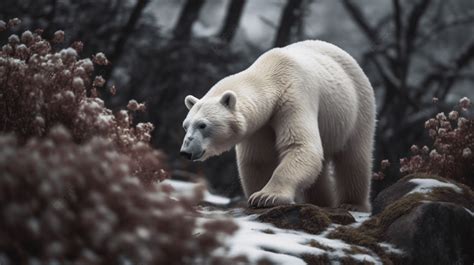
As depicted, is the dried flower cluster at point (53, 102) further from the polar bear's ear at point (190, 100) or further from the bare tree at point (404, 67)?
the bare tree at point (404, 67)

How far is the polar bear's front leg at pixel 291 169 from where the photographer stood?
479 centimetres

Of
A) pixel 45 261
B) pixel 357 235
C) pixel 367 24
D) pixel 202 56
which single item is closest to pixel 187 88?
pixel 202 56

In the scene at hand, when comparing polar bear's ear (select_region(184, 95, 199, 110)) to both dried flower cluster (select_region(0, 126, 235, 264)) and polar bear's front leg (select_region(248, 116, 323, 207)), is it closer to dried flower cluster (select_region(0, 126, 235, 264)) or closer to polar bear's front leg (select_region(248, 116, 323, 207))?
polar bear's front leg (select_region(248, 116, 323, 207))

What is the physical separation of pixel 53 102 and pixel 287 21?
8653mm

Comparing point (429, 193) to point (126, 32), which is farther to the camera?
point (126, 32)

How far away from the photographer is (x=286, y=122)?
17.0 feet

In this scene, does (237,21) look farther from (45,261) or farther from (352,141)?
(45,261)

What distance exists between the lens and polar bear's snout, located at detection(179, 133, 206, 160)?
4.70m

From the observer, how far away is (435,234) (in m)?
4.17

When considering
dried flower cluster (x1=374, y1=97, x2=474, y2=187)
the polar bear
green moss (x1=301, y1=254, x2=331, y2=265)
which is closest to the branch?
the polar bear

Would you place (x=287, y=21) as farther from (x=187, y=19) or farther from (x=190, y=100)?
(x=190, y=100)

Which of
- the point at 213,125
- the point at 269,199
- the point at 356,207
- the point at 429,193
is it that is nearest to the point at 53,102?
the point at 213,125

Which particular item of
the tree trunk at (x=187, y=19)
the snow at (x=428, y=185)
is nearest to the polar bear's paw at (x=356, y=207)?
the snow at (x=428, y=185)

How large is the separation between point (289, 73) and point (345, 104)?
69 cm
